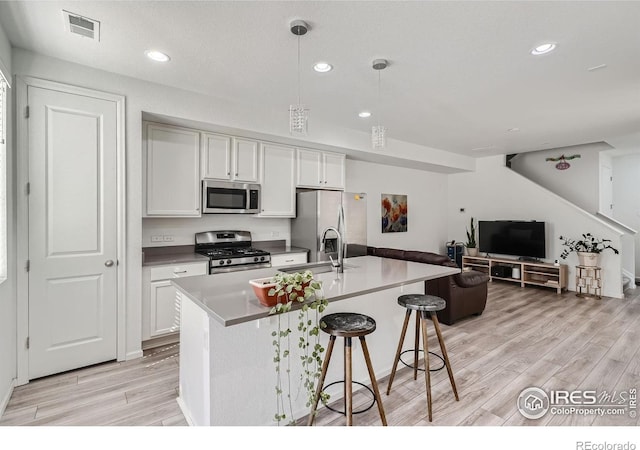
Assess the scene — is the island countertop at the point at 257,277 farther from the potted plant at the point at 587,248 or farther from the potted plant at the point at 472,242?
the potted plant at the point at 472,242

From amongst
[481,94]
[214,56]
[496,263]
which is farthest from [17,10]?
[496,263]

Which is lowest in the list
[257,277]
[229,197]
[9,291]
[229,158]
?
[9,291]

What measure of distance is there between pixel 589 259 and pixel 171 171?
644 centimetres

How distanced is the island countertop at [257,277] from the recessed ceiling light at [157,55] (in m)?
1.77

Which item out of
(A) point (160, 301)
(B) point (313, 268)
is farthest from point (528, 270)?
(A) point (160, 301)

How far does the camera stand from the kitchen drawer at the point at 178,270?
3168 mm

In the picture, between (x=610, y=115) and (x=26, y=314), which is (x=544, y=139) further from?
(x=26, y=314)

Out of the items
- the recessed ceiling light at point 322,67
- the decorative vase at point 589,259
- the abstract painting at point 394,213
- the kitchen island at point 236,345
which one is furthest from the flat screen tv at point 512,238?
the recessed ceiling light at point 322,67

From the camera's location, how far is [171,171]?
3.43 metres

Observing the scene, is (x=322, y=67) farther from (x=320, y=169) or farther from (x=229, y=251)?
(x=229, y=251)

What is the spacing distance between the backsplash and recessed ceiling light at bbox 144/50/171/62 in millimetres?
1753

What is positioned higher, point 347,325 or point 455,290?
point 347,325

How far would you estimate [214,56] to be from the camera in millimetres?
2588
